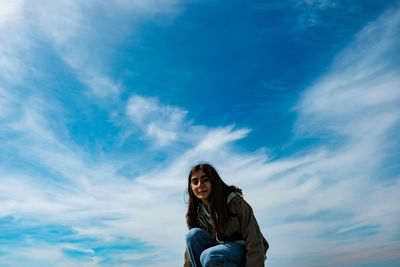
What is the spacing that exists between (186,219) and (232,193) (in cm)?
111

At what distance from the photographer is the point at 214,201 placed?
607cm

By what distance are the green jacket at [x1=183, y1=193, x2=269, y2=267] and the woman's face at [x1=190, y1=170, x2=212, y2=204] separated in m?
0.43

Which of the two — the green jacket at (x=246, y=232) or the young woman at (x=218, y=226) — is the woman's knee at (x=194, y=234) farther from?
the green jacket at (x=246, y=232)

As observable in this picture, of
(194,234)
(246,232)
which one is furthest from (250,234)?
(194,234)

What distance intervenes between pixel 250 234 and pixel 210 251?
69 centimetres

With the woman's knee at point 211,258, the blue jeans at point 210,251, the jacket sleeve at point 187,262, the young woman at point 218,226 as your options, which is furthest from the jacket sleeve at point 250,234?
the jacket sleeve at point 187,262

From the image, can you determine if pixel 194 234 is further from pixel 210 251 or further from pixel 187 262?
pixel 187 262

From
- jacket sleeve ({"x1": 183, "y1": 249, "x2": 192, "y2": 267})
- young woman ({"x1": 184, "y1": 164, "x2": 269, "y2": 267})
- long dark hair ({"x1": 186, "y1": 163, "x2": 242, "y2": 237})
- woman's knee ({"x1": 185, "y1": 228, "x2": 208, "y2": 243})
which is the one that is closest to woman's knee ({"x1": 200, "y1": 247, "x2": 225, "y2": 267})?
young woman ({"x1": 184, "y1": 164, "x2": 269, "y2": 267})

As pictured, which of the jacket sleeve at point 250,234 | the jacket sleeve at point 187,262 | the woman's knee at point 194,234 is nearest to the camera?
the jacket sleeve at point 250,234

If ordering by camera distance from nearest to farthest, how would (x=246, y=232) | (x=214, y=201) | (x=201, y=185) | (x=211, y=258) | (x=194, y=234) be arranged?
(x=211, y=258)
(x=246, y=232)
(x=194, y=234)
(x=214, y=201)
(x=201, y=185)

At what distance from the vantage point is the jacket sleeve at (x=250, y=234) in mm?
5504

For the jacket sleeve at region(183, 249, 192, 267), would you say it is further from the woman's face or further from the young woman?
the woman's face

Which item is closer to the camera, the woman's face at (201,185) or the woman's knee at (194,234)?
the woman's knee at (194,234)

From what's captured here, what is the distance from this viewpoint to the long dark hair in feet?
19.6
